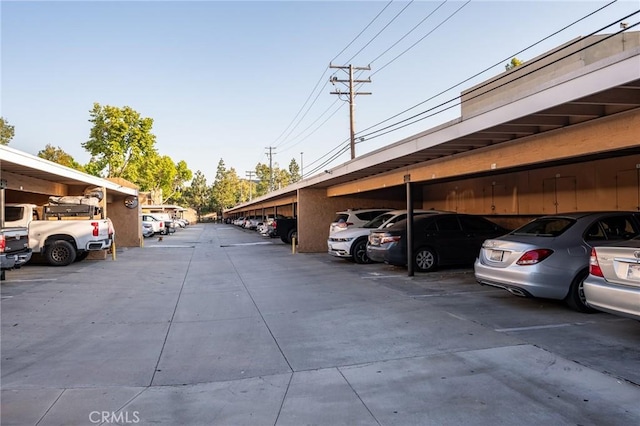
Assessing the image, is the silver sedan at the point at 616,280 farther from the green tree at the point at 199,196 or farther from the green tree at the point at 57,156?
the green tree at the point at 199,196

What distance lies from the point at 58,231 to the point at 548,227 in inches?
548

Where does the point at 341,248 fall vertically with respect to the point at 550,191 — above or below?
below

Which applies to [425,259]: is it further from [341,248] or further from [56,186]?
[56,186]

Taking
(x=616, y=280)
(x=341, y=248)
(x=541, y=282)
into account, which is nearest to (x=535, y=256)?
(x=541, y=282)

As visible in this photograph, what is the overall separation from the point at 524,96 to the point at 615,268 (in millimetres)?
2613

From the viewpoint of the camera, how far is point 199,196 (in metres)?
125

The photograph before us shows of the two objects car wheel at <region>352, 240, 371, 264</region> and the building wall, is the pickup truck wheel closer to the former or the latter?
car wheel at <region>352, 240, 371, 264</region>

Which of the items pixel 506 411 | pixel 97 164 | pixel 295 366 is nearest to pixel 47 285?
pixel 295 366

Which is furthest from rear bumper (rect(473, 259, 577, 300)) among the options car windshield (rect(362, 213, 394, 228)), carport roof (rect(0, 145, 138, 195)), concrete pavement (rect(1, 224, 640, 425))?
carport roof (rect(0, 145, 138, 195))

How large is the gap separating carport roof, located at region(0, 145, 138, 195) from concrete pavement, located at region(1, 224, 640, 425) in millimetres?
3212

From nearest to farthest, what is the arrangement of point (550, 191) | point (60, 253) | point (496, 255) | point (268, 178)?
1. point (496, 255)
2. point (550, 191)
3. point (60, 253)
4. point (268, 178)

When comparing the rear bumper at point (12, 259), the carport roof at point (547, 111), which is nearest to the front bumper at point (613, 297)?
the carport roof at point (547, 111)

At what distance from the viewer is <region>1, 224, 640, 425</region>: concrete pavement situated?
3.93 meters

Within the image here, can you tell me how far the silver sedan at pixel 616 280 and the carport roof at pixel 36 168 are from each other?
11.5 meters
